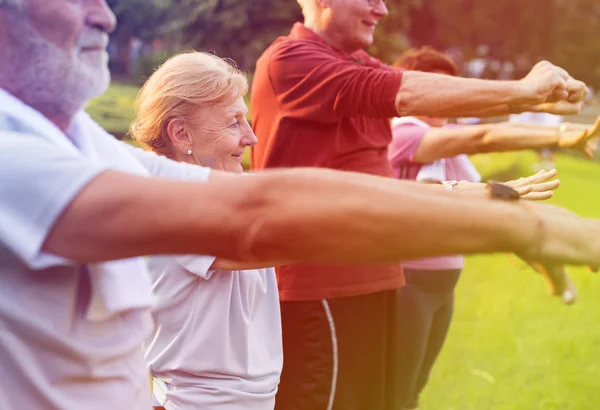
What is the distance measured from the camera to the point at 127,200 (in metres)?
0.96

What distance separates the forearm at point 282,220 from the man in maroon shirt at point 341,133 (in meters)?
1.60

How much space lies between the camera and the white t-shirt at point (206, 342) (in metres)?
1.99

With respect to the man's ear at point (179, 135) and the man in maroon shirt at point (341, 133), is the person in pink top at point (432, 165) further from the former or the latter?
the man's ear at point (179, 135)

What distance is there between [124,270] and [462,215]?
0.49m

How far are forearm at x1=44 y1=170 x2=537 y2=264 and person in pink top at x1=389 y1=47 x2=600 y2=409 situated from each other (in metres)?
2.44

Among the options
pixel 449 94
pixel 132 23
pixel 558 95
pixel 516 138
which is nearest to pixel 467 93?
pixel 449 94

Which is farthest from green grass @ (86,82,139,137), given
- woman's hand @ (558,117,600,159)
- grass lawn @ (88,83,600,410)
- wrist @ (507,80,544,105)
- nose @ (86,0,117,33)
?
nose @ (86,0,117,33)

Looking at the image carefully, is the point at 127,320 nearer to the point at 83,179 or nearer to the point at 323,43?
the point at 83,179

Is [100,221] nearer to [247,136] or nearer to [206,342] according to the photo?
[206,342]

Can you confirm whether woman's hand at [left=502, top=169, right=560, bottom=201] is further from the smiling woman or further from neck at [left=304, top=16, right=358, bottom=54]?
neck at [left=304, top=16, right=358, bottom=54]

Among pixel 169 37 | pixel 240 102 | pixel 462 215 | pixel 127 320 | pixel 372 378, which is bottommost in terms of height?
pixel 169 37

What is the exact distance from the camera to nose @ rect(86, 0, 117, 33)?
1.12 m

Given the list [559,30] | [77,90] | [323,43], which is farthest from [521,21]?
[77,90]

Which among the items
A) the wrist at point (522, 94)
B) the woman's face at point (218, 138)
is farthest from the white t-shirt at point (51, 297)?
the wrist at point (522, 94)
